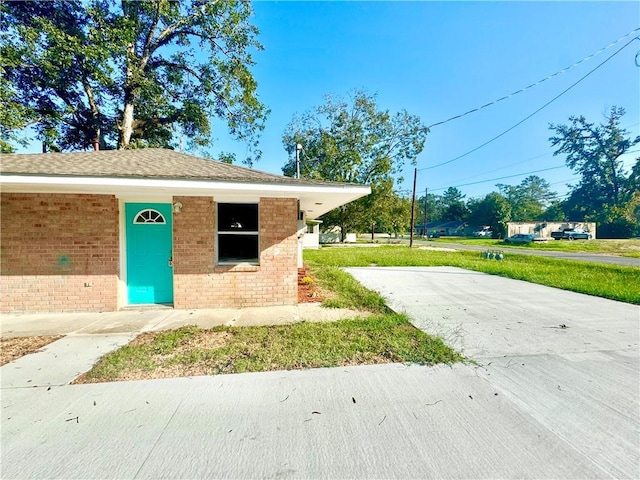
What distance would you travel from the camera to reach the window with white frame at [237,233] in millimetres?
5570

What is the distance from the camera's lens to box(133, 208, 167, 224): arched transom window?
5438 mm

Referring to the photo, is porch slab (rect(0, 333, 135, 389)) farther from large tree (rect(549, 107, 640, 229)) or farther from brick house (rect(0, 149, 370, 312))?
large tree (rect(549, 107, 640, 229))

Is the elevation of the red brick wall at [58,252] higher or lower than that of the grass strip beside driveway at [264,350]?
higher

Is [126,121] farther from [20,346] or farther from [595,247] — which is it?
[595,247]

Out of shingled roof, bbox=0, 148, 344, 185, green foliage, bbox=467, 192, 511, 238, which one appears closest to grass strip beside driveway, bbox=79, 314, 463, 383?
shingled roof, bbox=0, 148, 344, 185

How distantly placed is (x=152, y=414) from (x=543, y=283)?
10465 millimetres

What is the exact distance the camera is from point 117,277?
5281 millimetres

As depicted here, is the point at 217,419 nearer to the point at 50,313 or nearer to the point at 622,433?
the point at 622,433

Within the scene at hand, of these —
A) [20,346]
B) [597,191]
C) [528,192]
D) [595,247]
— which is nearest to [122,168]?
[20,346]

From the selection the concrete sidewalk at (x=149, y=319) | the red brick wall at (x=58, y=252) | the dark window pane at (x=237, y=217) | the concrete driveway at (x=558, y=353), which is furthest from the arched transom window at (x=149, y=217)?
Result: the concrete driveway at (x=558, y=353)

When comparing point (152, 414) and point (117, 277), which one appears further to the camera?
point (117, 277)

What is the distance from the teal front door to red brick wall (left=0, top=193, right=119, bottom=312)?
0.86 ft

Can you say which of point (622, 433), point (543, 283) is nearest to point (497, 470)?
point (622, 433)

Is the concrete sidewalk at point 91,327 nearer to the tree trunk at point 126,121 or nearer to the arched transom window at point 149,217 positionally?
the arched transom window at point 149,217
